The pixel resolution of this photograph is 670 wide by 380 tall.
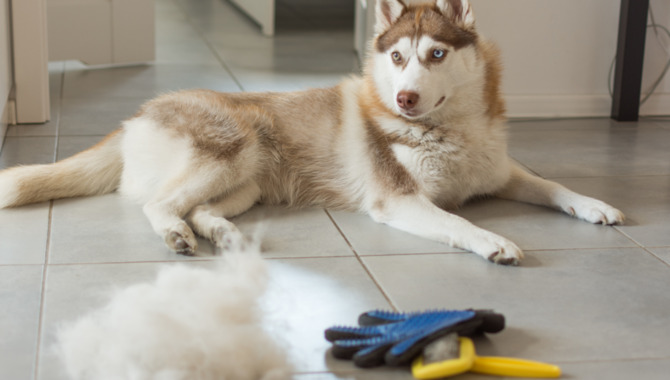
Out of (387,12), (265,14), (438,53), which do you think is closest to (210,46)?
(265,14)

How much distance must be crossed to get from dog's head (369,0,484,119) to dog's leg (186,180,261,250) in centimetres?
61

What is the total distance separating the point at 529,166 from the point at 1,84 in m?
2.42

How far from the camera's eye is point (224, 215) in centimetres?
270

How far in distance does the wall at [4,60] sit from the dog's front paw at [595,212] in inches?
99.9

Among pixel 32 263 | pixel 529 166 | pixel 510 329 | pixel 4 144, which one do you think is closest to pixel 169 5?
pixel 4 144

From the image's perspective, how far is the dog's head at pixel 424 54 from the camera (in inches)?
99.9

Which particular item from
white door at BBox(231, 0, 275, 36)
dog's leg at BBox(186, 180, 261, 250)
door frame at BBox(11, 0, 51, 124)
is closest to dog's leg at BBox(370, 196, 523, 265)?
dog's leg at BBox(186, 180, 261, 250)

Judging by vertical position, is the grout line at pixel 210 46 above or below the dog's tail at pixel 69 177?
below

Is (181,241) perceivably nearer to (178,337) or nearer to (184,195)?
(184,195)

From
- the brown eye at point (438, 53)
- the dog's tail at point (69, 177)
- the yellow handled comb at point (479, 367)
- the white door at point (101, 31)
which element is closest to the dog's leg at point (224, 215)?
the dog's tail at point (69, 177)

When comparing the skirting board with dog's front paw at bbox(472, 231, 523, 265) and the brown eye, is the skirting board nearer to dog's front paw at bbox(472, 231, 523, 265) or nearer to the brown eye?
the brown eye

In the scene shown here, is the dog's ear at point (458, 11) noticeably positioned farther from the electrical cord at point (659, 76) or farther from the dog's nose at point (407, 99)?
the electrical cord at point (659, 76)

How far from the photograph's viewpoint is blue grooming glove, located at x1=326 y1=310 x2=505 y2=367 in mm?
1663

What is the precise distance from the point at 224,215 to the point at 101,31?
3.02 metres
